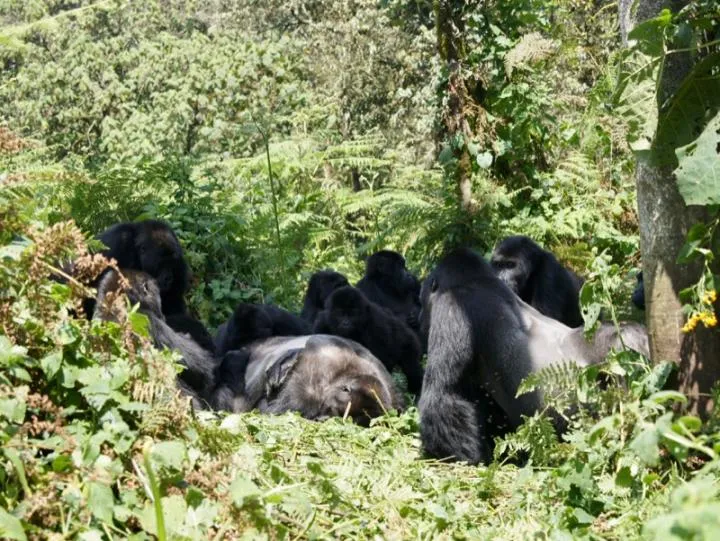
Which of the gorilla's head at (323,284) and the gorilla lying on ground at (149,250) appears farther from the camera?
the gorilla's head at (323,284)

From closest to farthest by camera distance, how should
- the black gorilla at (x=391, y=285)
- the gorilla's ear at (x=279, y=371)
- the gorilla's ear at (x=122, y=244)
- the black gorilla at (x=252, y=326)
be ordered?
1. the gorilla's ear at (x=279, y=371)
2. the gorilla's ear at (x=122, y=244)
3. the black gorilla at (x=252, y=326)
4. the black gorilla at (x=391, y=285)

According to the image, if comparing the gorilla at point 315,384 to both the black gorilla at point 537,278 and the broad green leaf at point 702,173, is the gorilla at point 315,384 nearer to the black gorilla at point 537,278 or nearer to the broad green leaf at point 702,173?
the black gorilla at point 537,278

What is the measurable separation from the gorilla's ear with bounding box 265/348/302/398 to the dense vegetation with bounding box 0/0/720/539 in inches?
33.2

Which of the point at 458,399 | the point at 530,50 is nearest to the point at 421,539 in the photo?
the point at 458,399

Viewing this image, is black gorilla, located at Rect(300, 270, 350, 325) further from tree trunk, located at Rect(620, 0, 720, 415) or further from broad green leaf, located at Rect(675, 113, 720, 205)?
broad green leaf, located at Rect(675, 113, 720, 205)

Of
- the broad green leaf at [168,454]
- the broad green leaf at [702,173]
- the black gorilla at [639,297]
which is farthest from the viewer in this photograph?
the black gorilla at [639,297]

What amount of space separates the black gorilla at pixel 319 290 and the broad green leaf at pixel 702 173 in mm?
5227

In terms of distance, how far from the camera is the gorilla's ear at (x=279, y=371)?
6.31 meters

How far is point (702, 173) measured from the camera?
3289 mm

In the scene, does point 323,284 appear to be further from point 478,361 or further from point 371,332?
point 478,361

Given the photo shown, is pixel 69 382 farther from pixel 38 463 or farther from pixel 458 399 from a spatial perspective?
pixel 458 399

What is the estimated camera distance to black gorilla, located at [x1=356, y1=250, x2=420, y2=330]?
29.0 feet

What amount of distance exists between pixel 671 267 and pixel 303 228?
687 centimetres

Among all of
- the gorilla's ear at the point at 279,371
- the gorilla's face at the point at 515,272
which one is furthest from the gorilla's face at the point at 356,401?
the gorilla's face at the point at 515,272
